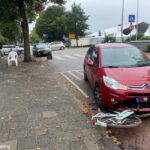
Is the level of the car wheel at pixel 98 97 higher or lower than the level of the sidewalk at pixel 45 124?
higher

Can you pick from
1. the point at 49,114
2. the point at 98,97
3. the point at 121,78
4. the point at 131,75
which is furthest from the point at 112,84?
the point at 49,114

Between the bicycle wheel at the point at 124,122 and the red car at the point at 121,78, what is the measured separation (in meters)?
0.57

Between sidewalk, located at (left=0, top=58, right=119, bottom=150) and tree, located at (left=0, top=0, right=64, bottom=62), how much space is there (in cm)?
1191

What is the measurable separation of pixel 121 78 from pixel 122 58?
58.6 inches

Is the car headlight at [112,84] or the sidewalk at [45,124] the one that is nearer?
the sidewalk at [45,124]

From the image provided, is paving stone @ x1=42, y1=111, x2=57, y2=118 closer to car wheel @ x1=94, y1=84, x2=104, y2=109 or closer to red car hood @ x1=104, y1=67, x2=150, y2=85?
car wheel @ x1=94, y1=84, x2=104, y2=109

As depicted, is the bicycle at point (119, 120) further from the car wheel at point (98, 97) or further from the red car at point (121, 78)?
the car wheel at point (98, 97)

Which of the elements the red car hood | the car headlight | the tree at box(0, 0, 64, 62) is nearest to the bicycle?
the car headlight

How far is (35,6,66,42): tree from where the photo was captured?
257ft

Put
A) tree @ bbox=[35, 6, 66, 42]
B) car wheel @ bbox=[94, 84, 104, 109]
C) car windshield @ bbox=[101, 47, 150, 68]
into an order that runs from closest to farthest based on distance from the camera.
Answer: car wheel @ bbox=[94, 84, 104, 109] < car windshield @ bbox=[101, 47, 150, 68] < tree @ bbox=[35, 6, 66, 42]

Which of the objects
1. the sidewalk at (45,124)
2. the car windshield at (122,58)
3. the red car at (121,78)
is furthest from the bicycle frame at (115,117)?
the car windshield at (122,58)

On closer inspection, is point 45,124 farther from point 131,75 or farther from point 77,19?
point 77,19

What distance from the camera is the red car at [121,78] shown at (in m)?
6.89

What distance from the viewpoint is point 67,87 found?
10.9 meters
